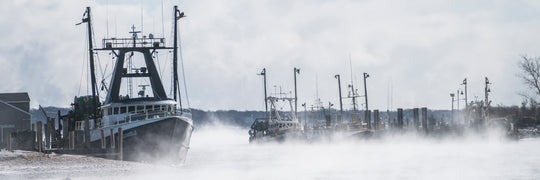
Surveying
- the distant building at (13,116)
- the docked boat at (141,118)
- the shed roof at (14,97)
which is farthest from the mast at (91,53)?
the shed roof at (14,97)

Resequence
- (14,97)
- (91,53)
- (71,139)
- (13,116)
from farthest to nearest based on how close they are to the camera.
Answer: (14,97) < (13,116) < (91,53) < (71,139)

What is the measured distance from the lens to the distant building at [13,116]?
92.7m

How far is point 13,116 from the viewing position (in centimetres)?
9425

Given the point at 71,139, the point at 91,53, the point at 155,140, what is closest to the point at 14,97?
the point at 91,53

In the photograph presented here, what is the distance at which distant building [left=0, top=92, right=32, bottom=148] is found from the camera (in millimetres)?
92688

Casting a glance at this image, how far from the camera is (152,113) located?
5578cm

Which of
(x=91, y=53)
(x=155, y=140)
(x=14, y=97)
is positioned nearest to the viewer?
(x=155, y=140)

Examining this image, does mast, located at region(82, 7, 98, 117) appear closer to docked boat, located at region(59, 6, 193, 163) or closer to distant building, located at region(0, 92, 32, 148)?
docked boat, located at region(59, 6, 193, 163)

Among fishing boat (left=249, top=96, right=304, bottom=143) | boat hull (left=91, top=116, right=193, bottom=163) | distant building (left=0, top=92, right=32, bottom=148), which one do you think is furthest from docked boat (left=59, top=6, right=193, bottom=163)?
fishing boat (left=249, top=96, right=304, bottom=143)

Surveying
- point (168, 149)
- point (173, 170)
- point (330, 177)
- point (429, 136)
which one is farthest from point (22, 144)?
point (429, 136)

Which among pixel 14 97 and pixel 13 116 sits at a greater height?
pixel 14 97

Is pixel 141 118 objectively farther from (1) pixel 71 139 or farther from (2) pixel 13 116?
(2) pixel 13 116

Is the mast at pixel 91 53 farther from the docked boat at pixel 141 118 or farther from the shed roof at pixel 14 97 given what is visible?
the shed roof at pixel 14 97

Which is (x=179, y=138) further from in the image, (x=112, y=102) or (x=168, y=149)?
(x=112, y=102)
